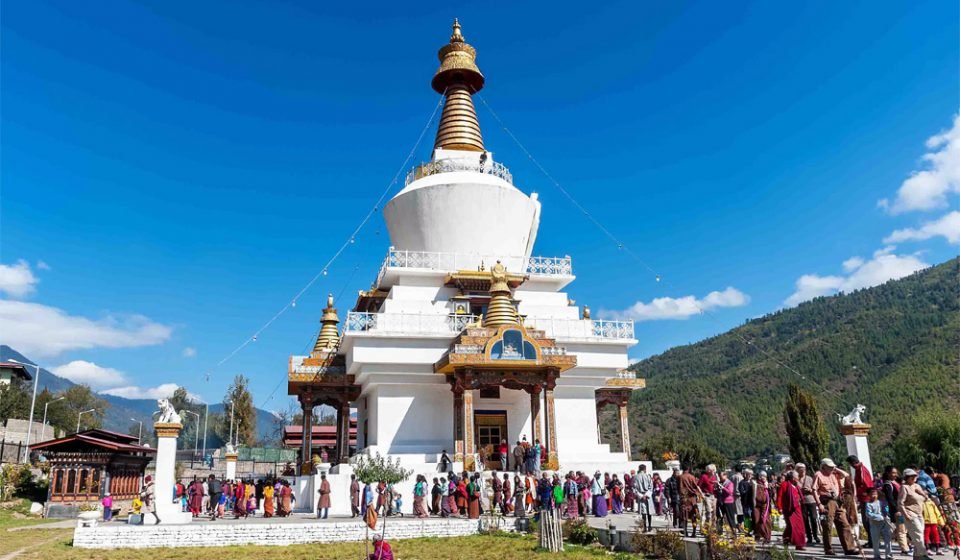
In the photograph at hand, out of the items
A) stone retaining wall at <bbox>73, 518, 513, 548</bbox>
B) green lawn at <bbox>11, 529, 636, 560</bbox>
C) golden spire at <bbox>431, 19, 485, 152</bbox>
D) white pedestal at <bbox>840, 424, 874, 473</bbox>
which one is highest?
golden spire at <bbox>431, 19, 485, 152</bbox>

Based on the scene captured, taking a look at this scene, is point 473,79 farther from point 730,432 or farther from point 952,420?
point 730,432

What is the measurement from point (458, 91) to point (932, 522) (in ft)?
84.4

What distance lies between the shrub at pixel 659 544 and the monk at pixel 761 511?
1.42m

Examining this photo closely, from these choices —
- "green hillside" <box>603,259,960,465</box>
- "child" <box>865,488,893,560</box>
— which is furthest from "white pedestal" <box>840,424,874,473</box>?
"green hillside" <box>603,259,960,465</box>

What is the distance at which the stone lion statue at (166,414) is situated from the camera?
58.8ft

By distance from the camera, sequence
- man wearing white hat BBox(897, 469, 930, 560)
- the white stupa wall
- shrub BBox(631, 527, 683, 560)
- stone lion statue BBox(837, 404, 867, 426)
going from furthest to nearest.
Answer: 1. the white stupa wall
2. stone lion statue BBox(837, 404, 867, 426)
3. shrub BBox(631, 527, 683, 560)
4. man wearing white hat BBox(897, 469, 930, 560)

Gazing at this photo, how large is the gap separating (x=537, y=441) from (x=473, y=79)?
59.4 feet

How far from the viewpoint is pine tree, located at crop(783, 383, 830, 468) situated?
106ft

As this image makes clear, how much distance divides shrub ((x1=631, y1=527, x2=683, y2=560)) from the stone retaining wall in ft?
16.7

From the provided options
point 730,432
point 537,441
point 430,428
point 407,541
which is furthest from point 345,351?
point 730,432

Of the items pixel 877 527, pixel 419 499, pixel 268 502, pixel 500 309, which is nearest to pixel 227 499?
pixel 268 502

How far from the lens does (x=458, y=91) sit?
31.5 meters

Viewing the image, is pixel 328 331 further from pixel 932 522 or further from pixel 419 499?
pixel 932 522

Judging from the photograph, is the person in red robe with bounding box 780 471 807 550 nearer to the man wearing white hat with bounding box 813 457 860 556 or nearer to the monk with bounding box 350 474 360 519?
the man wearing white hat with bounding box 813 457 860 556
